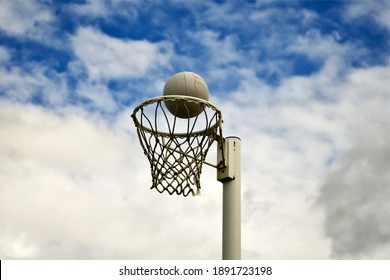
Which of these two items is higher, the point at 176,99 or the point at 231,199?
the point at 176,99

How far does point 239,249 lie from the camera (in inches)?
292

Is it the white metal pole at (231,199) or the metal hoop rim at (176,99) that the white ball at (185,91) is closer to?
the metal hoop rim at (176,99)

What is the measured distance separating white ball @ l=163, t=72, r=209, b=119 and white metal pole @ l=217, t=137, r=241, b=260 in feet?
2.35

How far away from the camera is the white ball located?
297 inches

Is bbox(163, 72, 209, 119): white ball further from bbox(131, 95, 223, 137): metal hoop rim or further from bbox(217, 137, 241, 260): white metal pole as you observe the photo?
bbox(217, 137, 241, 260): white metal pole

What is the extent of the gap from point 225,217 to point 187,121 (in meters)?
1.44

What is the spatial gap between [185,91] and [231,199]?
1.64 meters

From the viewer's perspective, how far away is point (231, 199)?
7.56m

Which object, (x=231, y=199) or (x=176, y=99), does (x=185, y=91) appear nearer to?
(x=176, y=99)

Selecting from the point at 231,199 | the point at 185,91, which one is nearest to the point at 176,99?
the point at 185,91

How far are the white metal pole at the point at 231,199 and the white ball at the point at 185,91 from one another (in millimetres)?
715

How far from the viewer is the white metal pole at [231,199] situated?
7.41 m

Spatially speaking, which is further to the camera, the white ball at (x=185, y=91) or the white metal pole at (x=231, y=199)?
the white ball at (x=185, y=91)
